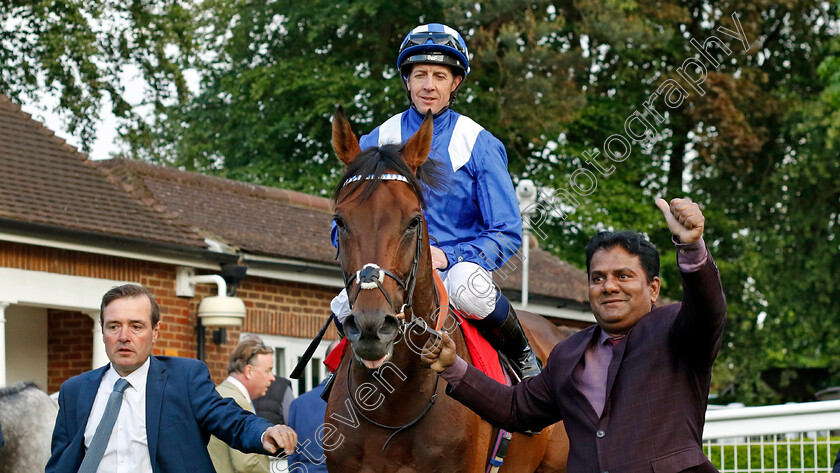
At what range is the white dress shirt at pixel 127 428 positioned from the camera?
4645 millimetres

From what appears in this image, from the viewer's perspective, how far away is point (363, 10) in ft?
82.4

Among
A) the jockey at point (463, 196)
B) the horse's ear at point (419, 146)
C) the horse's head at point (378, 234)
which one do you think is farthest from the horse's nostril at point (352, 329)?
the jockey at point (463, 196)

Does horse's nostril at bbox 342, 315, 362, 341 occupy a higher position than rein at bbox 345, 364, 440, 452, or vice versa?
horse's nostril at bbox 342, 315, 362, 341

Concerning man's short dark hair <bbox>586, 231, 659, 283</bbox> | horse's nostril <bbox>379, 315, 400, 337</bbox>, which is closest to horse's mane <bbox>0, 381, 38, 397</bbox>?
horse's nostril <bbox>379, 315, 400, 337</bbox>

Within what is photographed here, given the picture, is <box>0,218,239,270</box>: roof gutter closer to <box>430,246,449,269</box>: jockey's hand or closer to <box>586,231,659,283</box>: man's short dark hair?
<box>430,246,449,269</box>: jockey's hand

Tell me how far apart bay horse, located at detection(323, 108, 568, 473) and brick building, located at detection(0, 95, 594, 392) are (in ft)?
23.2

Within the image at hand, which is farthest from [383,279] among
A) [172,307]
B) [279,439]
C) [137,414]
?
[172,307]

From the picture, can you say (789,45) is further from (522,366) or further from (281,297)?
(522,366)

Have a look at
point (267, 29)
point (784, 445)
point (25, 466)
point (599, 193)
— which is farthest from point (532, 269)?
point (25, 466)

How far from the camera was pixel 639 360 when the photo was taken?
161 inches

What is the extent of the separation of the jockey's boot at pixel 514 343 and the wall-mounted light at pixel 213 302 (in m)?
7.51

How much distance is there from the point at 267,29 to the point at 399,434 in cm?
2288

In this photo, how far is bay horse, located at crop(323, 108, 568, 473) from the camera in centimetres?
465

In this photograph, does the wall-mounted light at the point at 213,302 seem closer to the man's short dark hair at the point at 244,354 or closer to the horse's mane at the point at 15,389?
the man's short dark hair at the point at 244,354
